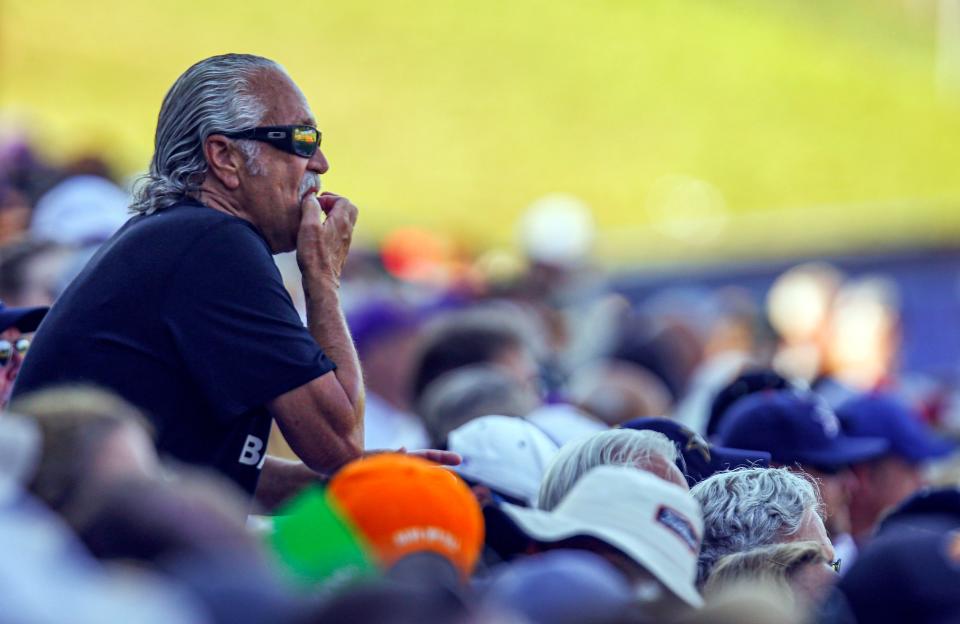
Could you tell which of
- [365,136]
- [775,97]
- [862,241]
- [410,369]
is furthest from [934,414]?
[775,97]

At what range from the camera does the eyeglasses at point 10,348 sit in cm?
347

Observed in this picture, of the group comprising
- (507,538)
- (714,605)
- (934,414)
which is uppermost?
(714,605)

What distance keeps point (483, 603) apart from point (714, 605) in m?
0.33

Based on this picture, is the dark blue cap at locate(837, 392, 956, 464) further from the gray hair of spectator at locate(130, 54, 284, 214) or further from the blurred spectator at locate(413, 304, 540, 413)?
the gray hair of spectator at locate(130, 54, 284, 214)

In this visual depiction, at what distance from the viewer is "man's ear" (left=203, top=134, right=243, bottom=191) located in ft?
10.6

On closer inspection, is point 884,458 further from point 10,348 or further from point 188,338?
point 10,348

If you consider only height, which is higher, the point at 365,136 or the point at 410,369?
the point at 410,369

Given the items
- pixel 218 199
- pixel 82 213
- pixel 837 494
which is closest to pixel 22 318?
pixel 218 199

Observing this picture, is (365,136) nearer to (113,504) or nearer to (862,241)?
(862,241)

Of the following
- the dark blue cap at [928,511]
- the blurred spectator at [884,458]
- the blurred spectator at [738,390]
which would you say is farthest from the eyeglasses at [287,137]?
the blurred spectator at [884,458]

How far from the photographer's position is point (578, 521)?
9.07ft

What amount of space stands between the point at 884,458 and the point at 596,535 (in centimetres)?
257

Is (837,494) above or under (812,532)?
under

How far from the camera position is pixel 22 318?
355 cm
